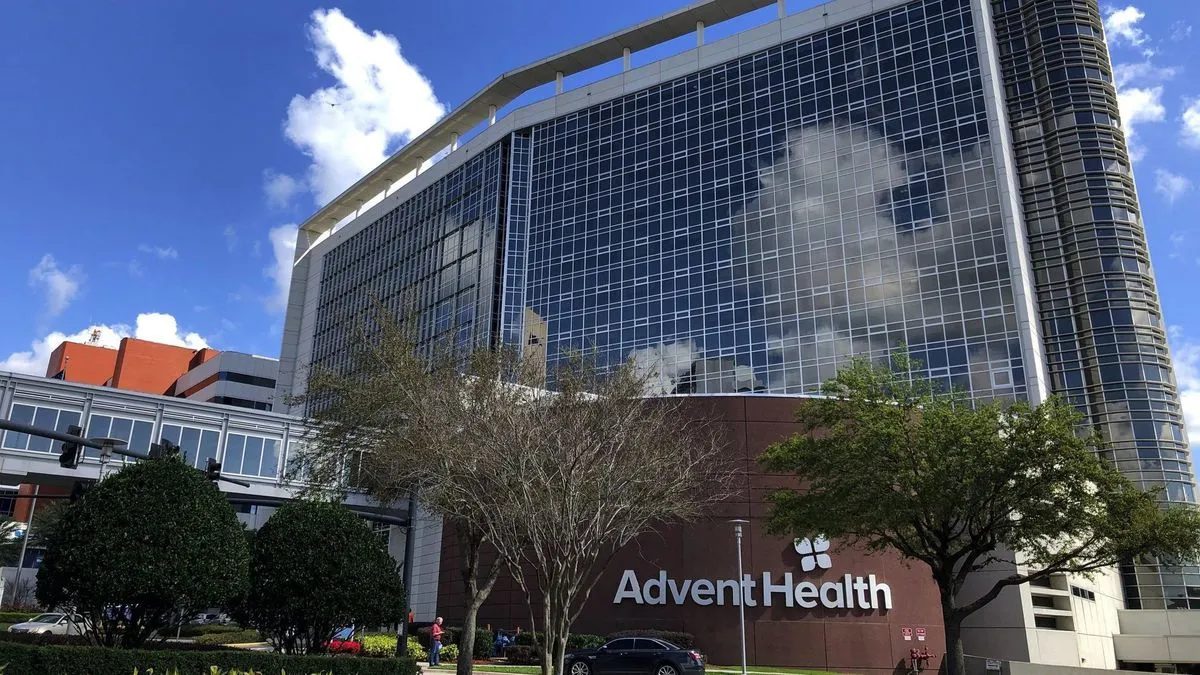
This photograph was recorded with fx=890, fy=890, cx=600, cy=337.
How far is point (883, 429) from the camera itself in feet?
98.3

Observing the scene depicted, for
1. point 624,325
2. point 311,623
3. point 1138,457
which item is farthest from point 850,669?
point 624,325

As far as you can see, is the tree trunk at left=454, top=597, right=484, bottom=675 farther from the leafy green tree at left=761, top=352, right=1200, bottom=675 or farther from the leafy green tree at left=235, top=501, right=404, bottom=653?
the leafy green tree at left=761, top=352, right=1200, bottom=675

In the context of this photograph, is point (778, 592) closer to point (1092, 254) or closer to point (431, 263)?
point (1092, 254)

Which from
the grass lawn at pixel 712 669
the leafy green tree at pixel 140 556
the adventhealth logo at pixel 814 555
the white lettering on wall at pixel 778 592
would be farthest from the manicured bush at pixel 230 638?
the adventhealth logo at pixel 814 555

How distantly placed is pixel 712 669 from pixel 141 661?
73.9ft

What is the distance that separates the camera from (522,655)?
36094mm

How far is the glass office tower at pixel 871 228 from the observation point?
2429 inches

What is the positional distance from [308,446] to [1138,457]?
2118 inches

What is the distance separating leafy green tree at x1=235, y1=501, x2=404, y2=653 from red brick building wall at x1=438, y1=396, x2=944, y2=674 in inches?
660

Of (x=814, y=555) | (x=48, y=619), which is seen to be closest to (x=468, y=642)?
(x=814, y=555)

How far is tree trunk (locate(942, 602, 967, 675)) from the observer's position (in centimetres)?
2952

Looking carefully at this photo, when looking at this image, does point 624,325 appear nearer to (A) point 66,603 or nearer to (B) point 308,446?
(B) point 308,446

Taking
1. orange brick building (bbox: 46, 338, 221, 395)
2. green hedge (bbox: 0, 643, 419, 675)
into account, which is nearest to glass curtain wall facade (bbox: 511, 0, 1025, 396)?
green hedge (bbox: 0, 643, 419, 675)

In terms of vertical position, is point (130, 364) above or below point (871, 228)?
above
